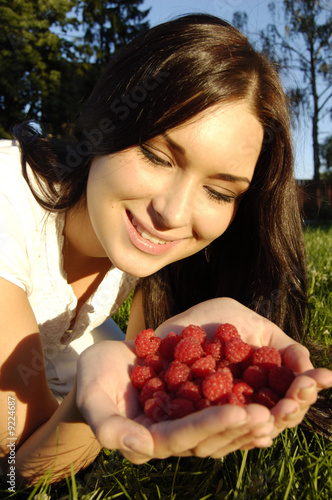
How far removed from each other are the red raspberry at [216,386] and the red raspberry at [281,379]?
0.11 metres

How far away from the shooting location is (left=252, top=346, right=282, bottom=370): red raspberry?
4.07 ft

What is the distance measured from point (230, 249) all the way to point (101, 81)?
1.02 meters

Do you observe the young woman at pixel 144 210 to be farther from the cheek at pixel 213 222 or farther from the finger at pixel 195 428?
the finger at pixel 195 428

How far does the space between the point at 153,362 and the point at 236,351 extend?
0.25 m

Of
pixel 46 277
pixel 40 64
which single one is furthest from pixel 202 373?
pixel 40 64

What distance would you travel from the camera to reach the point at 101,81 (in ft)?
6.30

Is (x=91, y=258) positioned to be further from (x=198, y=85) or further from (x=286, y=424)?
(x=286, y=424)

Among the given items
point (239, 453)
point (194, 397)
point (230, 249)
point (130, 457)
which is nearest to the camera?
point (130, 457)

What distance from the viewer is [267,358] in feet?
4.11

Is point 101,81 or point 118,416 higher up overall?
point 101,81

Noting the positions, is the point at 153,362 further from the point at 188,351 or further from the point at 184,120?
the point at 184,120

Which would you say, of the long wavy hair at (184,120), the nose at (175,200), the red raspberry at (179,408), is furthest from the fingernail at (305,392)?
the long wavy hair at (184,120)

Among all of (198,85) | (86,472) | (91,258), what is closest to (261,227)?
(198,85)

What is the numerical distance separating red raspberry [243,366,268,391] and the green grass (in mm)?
278
